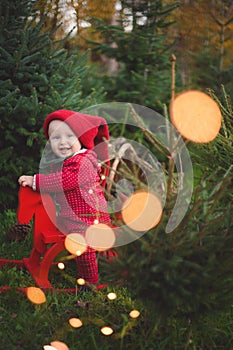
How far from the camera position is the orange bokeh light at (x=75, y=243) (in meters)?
2.88

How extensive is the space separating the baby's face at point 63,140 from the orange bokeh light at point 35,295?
0.91 meters

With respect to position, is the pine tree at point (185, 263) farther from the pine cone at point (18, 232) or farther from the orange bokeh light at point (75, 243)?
the pine cone at point (18, 232)

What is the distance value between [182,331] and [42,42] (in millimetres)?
3042

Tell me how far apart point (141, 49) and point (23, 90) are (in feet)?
7.79

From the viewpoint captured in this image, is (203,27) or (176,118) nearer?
(176,118)

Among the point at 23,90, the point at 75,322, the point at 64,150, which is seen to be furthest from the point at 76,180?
the point at 23,90

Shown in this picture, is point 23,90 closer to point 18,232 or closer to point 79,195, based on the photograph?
point 18,232

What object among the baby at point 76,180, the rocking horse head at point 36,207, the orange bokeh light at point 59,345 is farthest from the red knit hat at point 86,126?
the orange bokeh light at point 59,345

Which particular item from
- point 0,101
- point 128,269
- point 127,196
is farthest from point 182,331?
point 0,101

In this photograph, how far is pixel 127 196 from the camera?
220cm

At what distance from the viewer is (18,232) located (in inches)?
146

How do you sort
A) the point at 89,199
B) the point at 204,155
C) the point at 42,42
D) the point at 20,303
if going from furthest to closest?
the point at 42,42
the point at 204,155
the point at 89,199
the point at 20,303

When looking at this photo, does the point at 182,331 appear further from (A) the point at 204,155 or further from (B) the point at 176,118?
(A) the point at 204,155

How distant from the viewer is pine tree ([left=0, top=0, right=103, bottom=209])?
4086 mm
